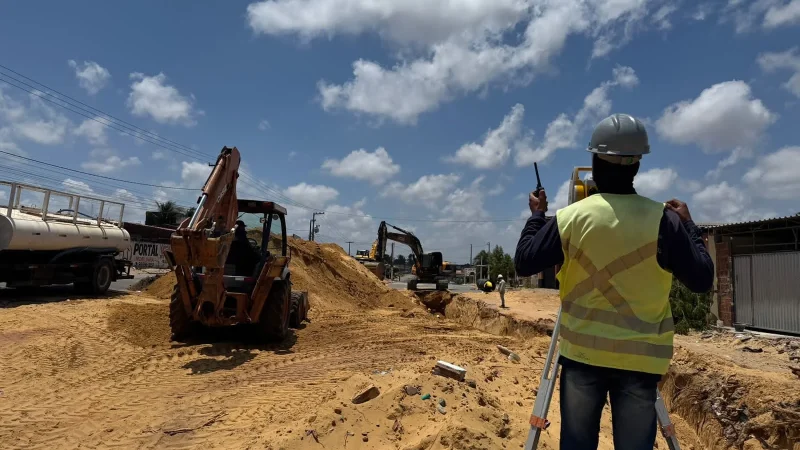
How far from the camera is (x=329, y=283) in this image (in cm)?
1889

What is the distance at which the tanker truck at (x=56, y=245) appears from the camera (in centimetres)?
1284

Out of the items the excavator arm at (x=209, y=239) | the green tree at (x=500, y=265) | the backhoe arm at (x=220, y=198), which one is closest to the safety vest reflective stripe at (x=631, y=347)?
the excavator arm at (x=209, y=239)

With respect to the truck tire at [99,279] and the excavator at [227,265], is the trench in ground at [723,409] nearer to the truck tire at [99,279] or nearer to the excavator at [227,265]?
the excavator at [227,265]

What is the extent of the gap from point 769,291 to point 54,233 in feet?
61.7

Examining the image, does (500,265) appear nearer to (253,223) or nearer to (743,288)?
(743,288)

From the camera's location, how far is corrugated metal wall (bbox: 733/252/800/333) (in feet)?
41.1

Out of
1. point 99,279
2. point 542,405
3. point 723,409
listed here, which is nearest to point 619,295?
point 542,405

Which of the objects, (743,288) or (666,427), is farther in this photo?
(743,288)

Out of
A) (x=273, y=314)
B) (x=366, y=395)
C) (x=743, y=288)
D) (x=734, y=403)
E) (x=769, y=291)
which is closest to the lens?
(x=366, y=395)

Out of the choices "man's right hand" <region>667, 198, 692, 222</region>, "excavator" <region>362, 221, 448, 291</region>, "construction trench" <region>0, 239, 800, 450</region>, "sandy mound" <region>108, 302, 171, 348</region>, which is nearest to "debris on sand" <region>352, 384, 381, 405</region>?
"construction trench" <region>0, 239, 800, 450</region>

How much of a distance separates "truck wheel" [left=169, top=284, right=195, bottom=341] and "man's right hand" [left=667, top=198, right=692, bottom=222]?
8438 millimetres

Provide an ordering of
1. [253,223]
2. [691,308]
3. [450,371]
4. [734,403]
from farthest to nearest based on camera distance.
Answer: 1. [691,308]
2. [253,223]
3. [734,403]
4. [450,371]

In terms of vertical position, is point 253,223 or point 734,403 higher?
point 253,223

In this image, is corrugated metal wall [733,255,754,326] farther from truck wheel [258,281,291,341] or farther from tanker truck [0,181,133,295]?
tanker truck [0,181,133,295]
